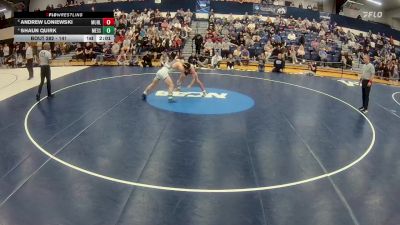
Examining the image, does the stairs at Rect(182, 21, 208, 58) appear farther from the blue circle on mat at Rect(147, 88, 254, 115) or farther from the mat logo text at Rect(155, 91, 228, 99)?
the mat logo text at Rect(155, 91, 228, 99)

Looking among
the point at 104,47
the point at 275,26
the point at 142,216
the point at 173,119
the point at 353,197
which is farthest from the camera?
the point at 275,26

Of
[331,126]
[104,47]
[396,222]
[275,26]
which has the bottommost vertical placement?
[396,222]

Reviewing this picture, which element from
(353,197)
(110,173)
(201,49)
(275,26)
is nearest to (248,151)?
(353,197)

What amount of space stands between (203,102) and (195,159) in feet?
14.9

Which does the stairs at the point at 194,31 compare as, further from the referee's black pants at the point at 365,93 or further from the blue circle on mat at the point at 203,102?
the referee's black pants at the point at 365,93

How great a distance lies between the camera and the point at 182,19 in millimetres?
23750

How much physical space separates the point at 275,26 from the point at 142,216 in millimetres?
20010

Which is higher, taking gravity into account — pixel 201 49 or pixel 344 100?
pixel 201 49

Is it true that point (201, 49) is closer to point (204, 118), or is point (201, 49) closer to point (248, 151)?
point (204, 118)
